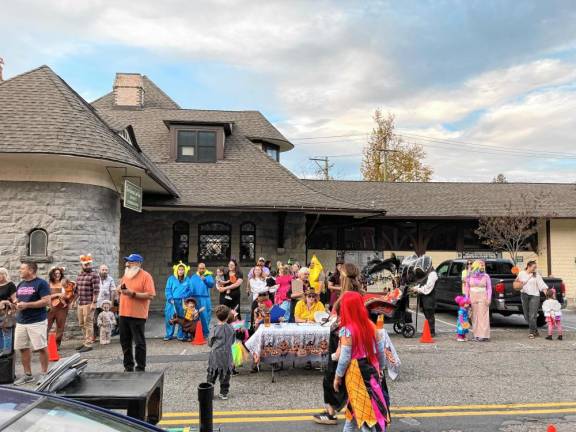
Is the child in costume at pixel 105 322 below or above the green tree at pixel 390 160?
below

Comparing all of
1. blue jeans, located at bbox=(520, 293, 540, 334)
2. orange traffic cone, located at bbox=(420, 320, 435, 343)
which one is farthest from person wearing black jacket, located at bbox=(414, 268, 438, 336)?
blue jeans, located at bbox=(520, 293, 540, 334)

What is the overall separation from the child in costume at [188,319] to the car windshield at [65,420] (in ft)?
27.3

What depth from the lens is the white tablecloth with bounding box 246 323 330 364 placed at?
739cm

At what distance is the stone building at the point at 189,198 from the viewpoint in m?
10.9

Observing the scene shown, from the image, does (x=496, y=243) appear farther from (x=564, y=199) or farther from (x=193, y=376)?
(x=193, y=376)

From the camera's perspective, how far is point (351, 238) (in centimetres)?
2127

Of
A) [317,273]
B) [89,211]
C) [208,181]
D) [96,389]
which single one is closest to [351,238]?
[208,181]

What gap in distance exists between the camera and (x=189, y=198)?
15.6m

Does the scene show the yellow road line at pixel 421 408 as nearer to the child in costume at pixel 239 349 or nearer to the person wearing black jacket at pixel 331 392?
the person wearing black jacket at pixel 331 392

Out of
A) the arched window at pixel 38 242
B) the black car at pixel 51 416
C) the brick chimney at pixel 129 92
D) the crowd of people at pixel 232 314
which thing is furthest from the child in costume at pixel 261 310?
the brick chimney at pixel 129 92

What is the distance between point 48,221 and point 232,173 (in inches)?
301

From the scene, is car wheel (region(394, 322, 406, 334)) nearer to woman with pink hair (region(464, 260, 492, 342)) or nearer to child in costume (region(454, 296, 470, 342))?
child in costume (region(454, 296, 470, 342))

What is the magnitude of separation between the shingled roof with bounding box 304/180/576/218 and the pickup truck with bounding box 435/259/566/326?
5.60m

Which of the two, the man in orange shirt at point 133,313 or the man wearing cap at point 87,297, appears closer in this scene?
the man in orange shirt at point 133,313
